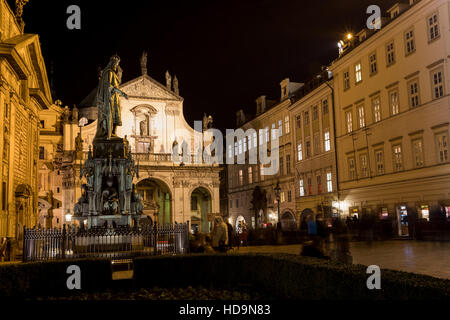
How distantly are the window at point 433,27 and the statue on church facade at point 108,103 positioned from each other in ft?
60.9

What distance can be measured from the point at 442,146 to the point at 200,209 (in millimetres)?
34023

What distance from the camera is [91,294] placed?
10.4 metres

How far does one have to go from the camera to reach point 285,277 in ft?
29.8

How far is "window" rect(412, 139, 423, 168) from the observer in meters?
27.0

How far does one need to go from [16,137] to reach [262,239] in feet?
56.2

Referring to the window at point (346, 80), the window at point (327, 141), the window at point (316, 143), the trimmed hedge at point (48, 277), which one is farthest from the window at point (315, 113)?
the trimmed hedge at point (48, 277)

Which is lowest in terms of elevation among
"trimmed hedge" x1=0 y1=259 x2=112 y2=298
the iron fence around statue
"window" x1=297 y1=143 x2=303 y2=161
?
"trimmed hedge" x1=0 y1=259 x2=112 y2=298

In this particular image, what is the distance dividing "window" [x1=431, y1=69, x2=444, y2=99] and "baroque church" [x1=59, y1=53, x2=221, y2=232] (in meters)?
27.6

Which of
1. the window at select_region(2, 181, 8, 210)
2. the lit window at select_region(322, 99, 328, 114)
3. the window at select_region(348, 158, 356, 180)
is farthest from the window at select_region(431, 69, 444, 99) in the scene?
the window at select_region(2, 181, 8, 210)

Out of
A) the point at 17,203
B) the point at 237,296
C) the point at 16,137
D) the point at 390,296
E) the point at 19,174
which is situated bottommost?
the point at 237,296

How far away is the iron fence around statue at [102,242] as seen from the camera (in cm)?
1453

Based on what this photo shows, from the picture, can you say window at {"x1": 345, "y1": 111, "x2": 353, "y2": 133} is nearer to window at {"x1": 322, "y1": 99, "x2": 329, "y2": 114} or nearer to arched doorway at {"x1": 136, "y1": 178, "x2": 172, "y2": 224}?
window at {"x1": 322, "y1": 99, "x2": 329, "y2": 114}

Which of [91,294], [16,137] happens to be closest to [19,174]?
[16,137]
